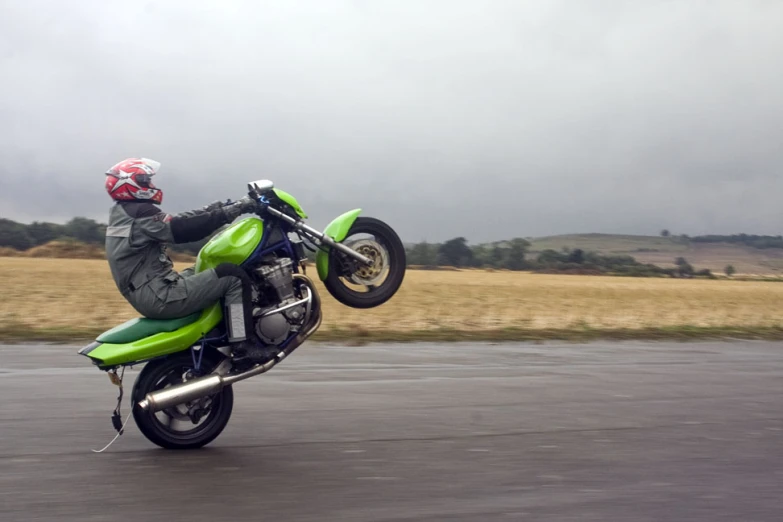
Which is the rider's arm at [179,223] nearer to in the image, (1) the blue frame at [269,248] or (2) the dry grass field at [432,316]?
(1) the blue frame at [269,248]

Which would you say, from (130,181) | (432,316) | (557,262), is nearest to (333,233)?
(130,181)

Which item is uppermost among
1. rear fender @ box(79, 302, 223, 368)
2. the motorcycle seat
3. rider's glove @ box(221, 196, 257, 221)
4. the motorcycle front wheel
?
rider's glove @ box(221, 196, 257, 221)

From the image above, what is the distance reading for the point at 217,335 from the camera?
6.75 meters

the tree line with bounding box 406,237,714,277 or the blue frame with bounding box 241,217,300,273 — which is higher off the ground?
the blue frame with bounding box 241,217,300,273

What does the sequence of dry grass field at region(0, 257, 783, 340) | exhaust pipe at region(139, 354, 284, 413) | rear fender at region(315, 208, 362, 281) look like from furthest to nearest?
dry grass field at region(0, 257, 783, 340) < rear fender at region(315, 208, 362, 281) < exhaust pipe at region(139, 354, 284, 413)

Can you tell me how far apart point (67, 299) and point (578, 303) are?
17.1m

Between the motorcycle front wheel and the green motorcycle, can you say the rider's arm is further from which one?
the motorcycle front wheel

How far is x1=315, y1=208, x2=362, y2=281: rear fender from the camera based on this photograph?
7312 millimetres

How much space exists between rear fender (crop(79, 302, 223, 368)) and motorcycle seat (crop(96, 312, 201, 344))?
3 cm

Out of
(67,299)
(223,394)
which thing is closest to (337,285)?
(223,394)

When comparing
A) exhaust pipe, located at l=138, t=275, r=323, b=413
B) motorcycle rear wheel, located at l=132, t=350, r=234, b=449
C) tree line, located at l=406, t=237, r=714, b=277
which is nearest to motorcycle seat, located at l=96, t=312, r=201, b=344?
motorcycle rear wheel, located at l=132, t=350, r=234, b=449

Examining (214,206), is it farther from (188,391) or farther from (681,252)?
(681,252)

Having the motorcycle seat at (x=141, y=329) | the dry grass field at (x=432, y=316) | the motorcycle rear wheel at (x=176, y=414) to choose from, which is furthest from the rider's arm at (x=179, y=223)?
the dry grass field at (x=432, y=316)

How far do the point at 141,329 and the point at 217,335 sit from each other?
589mm
